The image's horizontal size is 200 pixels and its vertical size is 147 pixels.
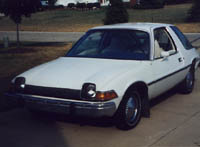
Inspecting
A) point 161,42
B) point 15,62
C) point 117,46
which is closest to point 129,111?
point 117,46

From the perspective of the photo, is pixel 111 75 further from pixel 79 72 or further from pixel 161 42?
pixel 161 42

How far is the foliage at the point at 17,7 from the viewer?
15453mm

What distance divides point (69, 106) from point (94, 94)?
1.28 ft

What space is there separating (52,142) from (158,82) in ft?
6.89

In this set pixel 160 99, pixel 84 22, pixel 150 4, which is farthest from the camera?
pixel 150 4

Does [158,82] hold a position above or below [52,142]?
above

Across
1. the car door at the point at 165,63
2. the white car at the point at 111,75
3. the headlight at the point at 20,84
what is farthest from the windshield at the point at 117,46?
the headlight at the point at 20,84

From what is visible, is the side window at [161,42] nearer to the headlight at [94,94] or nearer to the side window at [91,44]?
the side window at [91,44]

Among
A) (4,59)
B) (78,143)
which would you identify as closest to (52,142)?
(78,143)

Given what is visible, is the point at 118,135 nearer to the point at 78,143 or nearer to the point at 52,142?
the point at 78,143

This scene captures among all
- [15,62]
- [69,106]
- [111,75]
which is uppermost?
[111,75]

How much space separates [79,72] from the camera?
522 cm

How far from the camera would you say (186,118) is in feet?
19.7

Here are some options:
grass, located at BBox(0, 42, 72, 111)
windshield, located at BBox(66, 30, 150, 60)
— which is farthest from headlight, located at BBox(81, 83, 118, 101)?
grass, located at BBox(0, 42, 72, 111)
